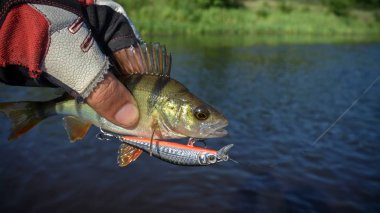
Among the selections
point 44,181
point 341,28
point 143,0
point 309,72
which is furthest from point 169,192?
point 341,28

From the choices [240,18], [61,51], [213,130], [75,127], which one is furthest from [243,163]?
[240,18]

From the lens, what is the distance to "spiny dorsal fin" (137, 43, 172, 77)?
8.48 ft

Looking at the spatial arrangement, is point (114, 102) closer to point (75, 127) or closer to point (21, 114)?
point (75, 127)

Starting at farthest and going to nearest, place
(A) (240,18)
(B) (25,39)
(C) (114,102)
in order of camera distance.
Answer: (A) (240,18) < (C) (114,102) < (B) (25,39)

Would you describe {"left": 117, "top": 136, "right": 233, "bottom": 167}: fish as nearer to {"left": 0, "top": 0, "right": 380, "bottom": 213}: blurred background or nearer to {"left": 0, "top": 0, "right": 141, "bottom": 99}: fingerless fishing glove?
{"left": 0, "top": 0, "right": 141, "bottom": 99}: fingerless fishing glove

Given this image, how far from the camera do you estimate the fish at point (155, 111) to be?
252 cm

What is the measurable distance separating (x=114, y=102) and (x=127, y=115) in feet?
0.58

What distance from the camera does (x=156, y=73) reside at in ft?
8.66

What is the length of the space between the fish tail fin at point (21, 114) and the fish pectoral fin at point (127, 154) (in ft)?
2.09

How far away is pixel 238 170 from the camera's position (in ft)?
23.6

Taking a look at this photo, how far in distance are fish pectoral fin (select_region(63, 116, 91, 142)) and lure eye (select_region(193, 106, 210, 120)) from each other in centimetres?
79

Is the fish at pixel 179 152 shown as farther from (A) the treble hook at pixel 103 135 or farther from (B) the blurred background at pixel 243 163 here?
(B) the blurred background at pixel 243 163

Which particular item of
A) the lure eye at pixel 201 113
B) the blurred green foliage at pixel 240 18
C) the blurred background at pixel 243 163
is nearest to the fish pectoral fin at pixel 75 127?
the lure eye at pixel 201 113

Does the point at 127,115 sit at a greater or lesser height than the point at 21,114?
greater
